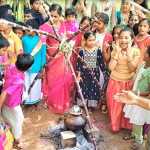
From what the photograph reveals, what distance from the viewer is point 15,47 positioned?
19.4 feet

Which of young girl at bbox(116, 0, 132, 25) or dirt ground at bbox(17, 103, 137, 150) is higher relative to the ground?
young girl at bbox(116, 0, 132, 25)

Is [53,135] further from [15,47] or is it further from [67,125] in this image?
[15,47]

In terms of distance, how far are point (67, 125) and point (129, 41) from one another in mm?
1356

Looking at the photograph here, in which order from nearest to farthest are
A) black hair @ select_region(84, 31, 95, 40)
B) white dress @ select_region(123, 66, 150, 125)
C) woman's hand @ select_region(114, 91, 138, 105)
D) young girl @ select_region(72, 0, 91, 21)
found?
woman's hand @ select_region(114, 91, 138, 105) < white dress @ select_region(123, 66, 150, 125) < black hair @ select_region(84, 31, 95, 40) < young girl @ select_region(72, 0, 91, 21)

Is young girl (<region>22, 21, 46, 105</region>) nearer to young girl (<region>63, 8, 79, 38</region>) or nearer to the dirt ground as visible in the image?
the dirt ground

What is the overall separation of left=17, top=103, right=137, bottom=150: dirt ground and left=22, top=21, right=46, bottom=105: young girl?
19 cm

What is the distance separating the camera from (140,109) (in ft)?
17.9

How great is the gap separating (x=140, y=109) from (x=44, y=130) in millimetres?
1378

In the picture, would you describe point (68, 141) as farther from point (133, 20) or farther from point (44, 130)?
point (133, 20)

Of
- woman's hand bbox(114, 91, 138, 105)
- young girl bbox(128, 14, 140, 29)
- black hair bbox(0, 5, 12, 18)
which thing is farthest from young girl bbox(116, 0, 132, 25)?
woman's hand bbox(114, 91, 138, 105)

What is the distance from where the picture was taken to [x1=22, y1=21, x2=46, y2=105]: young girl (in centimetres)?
626

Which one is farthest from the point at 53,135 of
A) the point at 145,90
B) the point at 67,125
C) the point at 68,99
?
the point at 145,90

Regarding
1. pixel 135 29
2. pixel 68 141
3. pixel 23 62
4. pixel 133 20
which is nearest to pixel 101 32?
pixel 135 29

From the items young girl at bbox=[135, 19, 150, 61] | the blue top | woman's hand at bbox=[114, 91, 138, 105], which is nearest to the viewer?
woman's hand at bbox=[114, 91, 138, 105]
